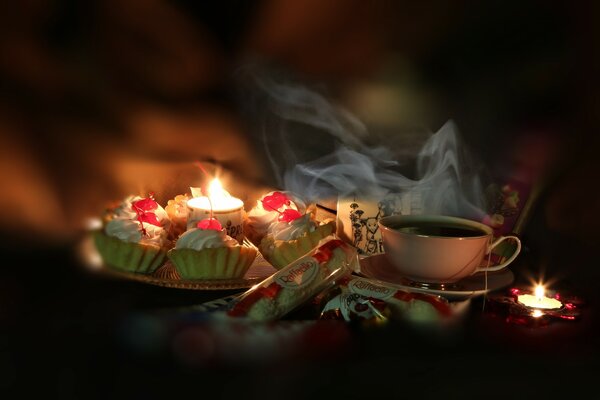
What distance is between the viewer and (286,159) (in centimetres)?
125

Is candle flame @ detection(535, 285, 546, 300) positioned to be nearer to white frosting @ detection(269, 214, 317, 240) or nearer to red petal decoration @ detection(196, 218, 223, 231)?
white frosting @ detection(269, 214, 317, 240)

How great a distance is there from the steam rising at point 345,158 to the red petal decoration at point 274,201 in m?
0.09

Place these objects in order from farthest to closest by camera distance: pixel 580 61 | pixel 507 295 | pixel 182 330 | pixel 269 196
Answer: pixel 269 196 < pixel 580 61 < pixel 507 295 < pixel 182 330

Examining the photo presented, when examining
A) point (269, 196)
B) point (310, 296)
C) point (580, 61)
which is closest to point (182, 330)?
point (310, 296)

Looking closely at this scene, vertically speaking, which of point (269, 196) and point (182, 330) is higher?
point (269, 196)

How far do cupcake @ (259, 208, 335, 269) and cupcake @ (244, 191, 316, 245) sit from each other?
4 centimetres

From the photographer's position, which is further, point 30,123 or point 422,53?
point 422,53

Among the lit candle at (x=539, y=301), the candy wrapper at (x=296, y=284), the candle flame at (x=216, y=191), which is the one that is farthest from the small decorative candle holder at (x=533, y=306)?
the candle flame at (x=216, y=191)

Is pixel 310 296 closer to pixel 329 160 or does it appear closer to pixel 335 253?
pixel 335 253

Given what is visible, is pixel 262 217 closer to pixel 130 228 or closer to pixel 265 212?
pixel 265 212

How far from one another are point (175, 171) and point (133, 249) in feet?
0.83

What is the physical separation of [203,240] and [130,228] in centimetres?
12

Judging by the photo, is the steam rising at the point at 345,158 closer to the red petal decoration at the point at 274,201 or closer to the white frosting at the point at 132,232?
the red petal decoration at the point at 274,201

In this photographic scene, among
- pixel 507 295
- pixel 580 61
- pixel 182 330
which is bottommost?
pixel 182 330
